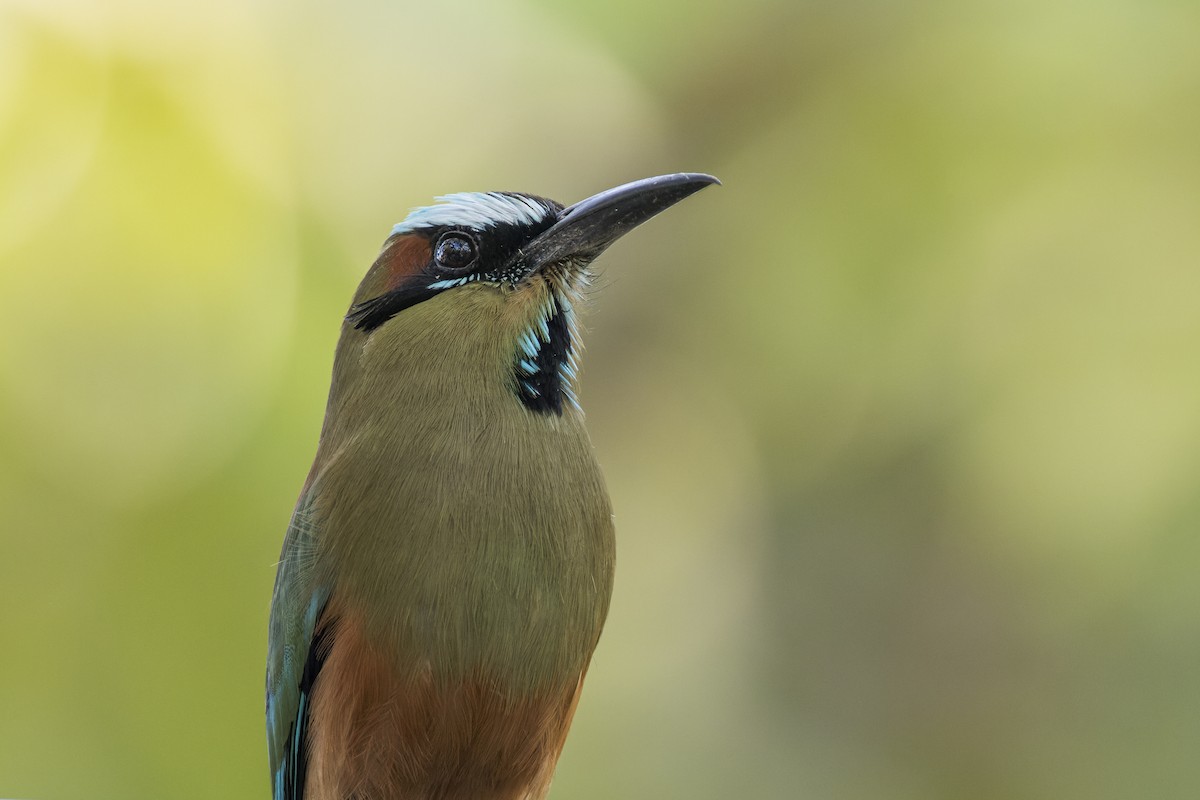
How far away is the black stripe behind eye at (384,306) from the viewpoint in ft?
9.77

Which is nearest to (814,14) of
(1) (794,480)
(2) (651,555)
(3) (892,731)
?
(1) (794,480)

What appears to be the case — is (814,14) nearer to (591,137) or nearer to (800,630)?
(591,137)

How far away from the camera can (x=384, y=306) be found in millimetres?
3031

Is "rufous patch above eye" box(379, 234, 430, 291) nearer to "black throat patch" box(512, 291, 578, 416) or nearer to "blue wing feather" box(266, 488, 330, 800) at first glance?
"black throat patch" box(512, 291, 578, 416)

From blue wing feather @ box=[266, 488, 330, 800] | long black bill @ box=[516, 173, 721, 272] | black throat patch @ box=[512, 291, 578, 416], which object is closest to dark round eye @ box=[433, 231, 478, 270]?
long black bill @ box=[516, 173, 721, 272]

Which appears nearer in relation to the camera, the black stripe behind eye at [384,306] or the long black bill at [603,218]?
the long black bill at [603,218]

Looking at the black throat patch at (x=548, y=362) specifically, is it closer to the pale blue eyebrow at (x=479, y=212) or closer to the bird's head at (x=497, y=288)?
the bird's head at (x=497, y=288)

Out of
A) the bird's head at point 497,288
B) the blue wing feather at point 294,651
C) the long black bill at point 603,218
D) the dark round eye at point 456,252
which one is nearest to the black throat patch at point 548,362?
the bird's head at point 497,288

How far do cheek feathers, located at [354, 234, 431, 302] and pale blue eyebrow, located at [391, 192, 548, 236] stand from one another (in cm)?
3

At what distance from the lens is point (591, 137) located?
662 centimetres

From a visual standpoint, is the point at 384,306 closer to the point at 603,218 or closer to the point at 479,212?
the point at 479,212

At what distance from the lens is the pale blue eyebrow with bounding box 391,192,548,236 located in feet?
9.64

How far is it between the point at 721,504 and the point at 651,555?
452 millimetres

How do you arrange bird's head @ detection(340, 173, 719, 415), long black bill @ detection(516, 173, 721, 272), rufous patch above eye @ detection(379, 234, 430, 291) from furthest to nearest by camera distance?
rufous patch above eye @ detection(379, 234, 430, 291), bird's head @ detection(340, 173, 719, 415), long black bill @ detection(516, 173, 721, 272)
